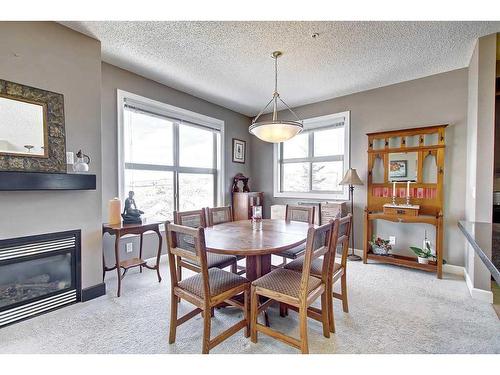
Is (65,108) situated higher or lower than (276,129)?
higher

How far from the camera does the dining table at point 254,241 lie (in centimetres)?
170

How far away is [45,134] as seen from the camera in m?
2.15

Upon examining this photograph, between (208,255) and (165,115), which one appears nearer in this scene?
(208,255)

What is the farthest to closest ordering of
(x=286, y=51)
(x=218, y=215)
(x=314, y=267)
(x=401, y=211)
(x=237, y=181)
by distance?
(x=237, y=181) < (x=401, y=211) < (x=218, y=215) < (x=286, y=51) < (x=314, y=267)

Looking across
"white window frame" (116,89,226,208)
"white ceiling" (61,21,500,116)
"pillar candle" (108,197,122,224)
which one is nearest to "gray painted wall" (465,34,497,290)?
"white ceiling" (61,21,500,116)

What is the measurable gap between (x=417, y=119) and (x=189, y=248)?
139 inches

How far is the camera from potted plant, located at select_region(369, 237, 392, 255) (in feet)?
11.2

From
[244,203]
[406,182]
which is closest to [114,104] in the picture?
[244,203]

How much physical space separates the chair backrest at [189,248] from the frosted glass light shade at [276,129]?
→ 1.33 meters

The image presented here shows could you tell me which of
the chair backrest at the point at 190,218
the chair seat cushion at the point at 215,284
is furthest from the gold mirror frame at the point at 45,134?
the chair seat cushion at the point at 215,284

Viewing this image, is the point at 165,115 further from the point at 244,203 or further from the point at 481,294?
the point at 481,294

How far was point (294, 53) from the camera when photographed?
2631mm
